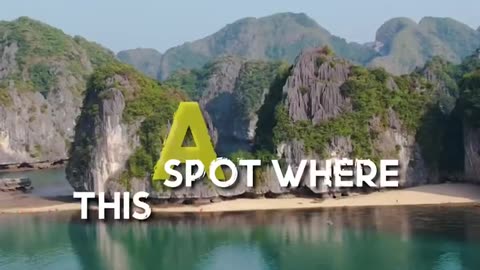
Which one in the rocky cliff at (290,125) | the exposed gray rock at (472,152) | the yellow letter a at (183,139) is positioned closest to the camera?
the yellow letter a at (183,139)

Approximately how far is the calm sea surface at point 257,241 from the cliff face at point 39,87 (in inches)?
1117

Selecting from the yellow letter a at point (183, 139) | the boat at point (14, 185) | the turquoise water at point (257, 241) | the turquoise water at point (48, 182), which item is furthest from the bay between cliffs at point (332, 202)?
the boat at point (14, 185)

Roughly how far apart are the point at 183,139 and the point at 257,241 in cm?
1140

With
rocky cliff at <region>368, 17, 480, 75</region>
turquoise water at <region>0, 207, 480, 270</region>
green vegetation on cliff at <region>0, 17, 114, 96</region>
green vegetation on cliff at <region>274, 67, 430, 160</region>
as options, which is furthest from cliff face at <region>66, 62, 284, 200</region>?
rocky cliff at <region>368, 17, 480, 75</region>

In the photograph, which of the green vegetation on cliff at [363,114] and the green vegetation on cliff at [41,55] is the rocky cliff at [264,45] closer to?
the green vegetation on cliff at [41,55]

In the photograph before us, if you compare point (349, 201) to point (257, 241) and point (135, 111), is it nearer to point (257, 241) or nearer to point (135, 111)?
point (257, 241)

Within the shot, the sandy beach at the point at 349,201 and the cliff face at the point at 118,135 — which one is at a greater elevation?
the cliff face at the point at 118,135

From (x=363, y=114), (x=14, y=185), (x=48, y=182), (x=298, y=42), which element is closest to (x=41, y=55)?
(x=48, y=182)

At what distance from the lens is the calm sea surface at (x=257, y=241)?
3228 cm

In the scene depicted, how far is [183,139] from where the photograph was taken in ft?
150

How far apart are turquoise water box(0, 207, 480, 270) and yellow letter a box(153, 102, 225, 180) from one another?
12.2 feet

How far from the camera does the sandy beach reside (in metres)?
43.5

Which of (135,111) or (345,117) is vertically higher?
(135,111)

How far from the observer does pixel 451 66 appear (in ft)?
265
